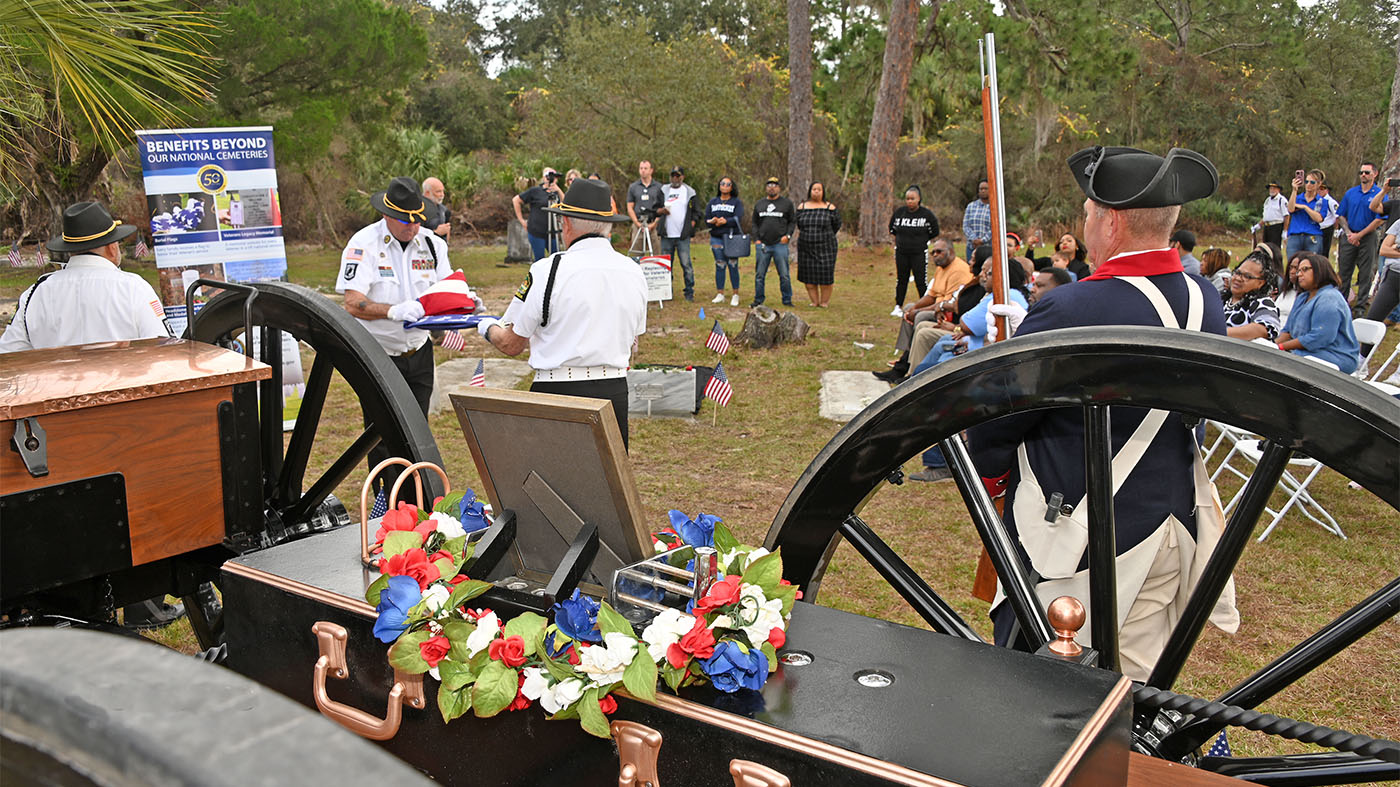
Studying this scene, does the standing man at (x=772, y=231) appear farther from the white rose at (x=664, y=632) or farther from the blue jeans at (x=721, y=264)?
the white rose at (x=664, y=632)

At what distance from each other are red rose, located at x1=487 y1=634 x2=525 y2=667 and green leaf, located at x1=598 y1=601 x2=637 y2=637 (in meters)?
0.16

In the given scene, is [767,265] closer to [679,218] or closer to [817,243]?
[817,243]

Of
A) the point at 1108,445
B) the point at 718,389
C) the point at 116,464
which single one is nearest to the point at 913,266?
the point at 718,389

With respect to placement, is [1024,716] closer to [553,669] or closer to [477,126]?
[553,669]

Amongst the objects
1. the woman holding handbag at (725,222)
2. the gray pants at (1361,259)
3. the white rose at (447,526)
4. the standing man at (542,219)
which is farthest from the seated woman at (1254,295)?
the standing man at (542,219)

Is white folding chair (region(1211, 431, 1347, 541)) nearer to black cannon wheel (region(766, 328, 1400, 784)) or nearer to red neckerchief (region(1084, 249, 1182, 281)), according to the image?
red neckerchief (region(1084, 249, 1182, 281))

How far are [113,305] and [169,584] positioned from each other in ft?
6.93

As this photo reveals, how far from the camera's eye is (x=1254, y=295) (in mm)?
7895

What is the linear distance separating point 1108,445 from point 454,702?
1364mm

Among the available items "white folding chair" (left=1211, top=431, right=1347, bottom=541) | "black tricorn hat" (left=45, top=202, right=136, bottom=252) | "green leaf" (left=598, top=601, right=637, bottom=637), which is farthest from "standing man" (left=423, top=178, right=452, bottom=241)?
"green leaf" (left=598, top=601, right=637, bottom=637)

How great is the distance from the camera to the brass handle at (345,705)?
221 cm

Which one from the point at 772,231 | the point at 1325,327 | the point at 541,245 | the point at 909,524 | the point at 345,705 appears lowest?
the point at 909,524

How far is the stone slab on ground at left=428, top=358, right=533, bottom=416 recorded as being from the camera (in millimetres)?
9359

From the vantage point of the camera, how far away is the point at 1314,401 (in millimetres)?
1721
